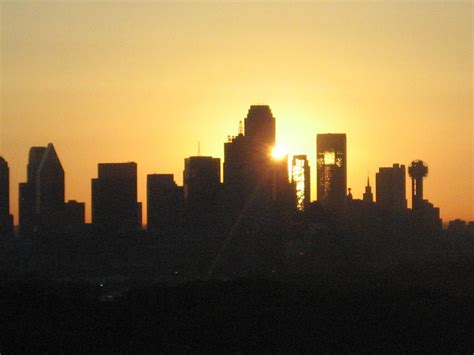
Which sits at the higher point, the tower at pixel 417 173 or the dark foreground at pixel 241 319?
the tower at pixel 417 173

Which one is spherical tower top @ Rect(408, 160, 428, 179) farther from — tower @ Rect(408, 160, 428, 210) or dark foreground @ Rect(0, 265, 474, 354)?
dark foreground @ Rect(0, 265, 474, 354)

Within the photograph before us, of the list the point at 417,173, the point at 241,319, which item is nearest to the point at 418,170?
the point at 417,173

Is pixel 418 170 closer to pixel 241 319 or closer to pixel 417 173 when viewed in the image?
pixel 417 173

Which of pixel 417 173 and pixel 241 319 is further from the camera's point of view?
pixel 417 173

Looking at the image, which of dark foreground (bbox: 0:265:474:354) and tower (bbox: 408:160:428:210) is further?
tower (bbox: 408:160:428:210)

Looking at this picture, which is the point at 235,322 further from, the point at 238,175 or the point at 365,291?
the point at 238,175

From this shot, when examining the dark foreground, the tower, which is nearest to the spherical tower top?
the tower

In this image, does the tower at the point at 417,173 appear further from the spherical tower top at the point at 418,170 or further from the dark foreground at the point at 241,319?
the dark foreground at the point at 241,319

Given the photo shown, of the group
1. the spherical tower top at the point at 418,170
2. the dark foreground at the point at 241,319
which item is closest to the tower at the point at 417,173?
the spherical tower top at the point at 418,170

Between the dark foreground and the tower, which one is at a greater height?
the tower
